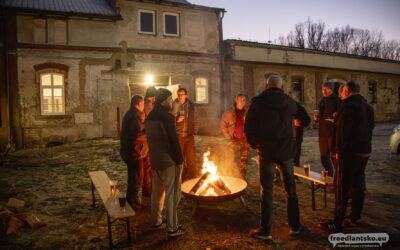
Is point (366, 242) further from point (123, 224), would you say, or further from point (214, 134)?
point (214, 134)

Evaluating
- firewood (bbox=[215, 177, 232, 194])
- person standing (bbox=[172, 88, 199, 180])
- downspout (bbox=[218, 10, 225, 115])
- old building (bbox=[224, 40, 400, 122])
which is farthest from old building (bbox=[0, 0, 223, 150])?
firewood (bbox=[215, 177, 232, 194])

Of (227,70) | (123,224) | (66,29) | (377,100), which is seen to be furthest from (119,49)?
(377,100)

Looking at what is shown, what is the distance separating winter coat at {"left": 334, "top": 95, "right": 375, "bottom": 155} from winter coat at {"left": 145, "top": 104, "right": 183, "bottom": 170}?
2261 millimetres

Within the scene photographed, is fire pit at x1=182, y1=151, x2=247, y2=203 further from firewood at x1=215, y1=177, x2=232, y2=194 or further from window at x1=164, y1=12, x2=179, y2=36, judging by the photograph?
window at x1=164, y1=12, x2=179, y2=36

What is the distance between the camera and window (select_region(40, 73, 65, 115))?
1277 cm

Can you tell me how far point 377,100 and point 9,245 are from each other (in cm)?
2673

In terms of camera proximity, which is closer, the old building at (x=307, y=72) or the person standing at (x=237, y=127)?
the person standing at (x=237, y=127)

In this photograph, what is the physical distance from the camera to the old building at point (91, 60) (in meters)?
12.2

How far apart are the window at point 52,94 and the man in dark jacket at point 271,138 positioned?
11.7 m

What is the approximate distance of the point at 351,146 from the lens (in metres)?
3.80

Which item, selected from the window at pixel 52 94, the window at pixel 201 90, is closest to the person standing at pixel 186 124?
the window at pixel 52 94

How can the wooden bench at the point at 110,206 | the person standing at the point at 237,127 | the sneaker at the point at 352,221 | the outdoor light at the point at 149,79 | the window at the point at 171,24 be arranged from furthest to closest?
the window at the point at 171,24 < the outdoor light at the point at 149,79 < the person standing at the point at 237,127 < the sneaker at the point at 352,221 < the wooden bench at the point at 110,206

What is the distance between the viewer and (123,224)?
4.40 m

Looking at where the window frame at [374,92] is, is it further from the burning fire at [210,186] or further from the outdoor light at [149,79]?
A: the burning fire at [210,186]
